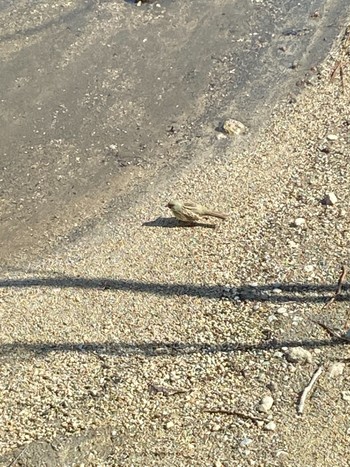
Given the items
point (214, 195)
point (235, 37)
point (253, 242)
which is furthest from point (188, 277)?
point (235, 37)

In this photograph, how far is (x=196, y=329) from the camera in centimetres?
512

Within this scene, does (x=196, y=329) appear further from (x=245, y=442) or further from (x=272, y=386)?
(x=245, y=442)

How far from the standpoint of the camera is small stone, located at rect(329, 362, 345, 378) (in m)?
4.77

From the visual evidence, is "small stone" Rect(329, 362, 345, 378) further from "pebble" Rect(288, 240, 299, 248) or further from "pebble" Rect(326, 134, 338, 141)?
"pebble" Rect(326, 134, 338, 141)

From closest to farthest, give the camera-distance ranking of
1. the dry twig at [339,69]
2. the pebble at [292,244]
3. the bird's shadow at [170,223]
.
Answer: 1. the pebble at [292,244]
2. the bird's shadow at [170,223]
3. the dry twig at [339,69]

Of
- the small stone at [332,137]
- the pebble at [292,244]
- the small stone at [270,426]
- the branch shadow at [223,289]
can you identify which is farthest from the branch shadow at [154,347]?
the small stone at [332,137]

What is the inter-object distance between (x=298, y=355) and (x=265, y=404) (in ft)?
1.38

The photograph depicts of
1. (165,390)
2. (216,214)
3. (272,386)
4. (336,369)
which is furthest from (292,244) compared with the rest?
(165,390)

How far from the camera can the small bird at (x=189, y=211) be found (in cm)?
582

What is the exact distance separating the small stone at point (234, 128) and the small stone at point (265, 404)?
9.43 ft

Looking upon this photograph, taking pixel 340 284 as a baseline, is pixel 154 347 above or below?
below

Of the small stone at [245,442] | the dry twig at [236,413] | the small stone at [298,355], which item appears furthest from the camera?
the small stone at [298,355]

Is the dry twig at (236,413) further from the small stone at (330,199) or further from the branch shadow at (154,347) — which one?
the small stone at (330,199)

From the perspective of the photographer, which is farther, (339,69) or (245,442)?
(339,69)
